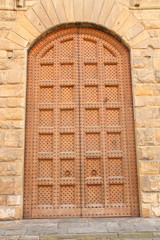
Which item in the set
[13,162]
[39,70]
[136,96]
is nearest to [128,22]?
[136,96]

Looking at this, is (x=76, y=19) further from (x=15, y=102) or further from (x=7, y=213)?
(x=7, y=213)

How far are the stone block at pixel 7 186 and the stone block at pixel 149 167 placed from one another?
241cm

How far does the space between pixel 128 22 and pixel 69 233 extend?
13.8 feet

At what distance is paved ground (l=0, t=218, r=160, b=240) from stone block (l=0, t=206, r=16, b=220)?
0.13 metres

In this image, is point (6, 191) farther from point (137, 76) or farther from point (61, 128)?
point (137, 76)

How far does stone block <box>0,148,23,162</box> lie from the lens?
4.46 metres

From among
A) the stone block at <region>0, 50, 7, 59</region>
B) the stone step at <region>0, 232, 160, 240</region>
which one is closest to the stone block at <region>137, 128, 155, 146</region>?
the stone step at <region>0, 232, 160, 240</region>

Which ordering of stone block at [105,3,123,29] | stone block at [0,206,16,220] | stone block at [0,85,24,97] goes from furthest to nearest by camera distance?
stone block at [105,3,123,29] < stone block at [0,85,24,97] < stone block at [0,206,16,220]

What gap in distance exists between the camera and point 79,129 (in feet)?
15.7

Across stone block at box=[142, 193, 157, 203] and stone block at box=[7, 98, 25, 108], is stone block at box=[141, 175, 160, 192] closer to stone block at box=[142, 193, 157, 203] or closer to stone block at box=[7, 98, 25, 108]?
stone block at box=[142, 193, 157, 203]

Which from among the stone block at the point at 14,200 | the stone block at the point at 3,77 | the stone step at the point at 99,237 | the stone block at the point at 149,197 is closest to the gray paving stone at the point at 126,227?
the stone step at the point at 99,237

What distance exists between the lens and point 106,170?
4.64 m

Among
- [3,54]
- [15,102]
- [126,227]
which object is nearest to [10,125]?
[15,102]

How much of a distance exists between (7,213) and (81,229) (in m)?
1.44
